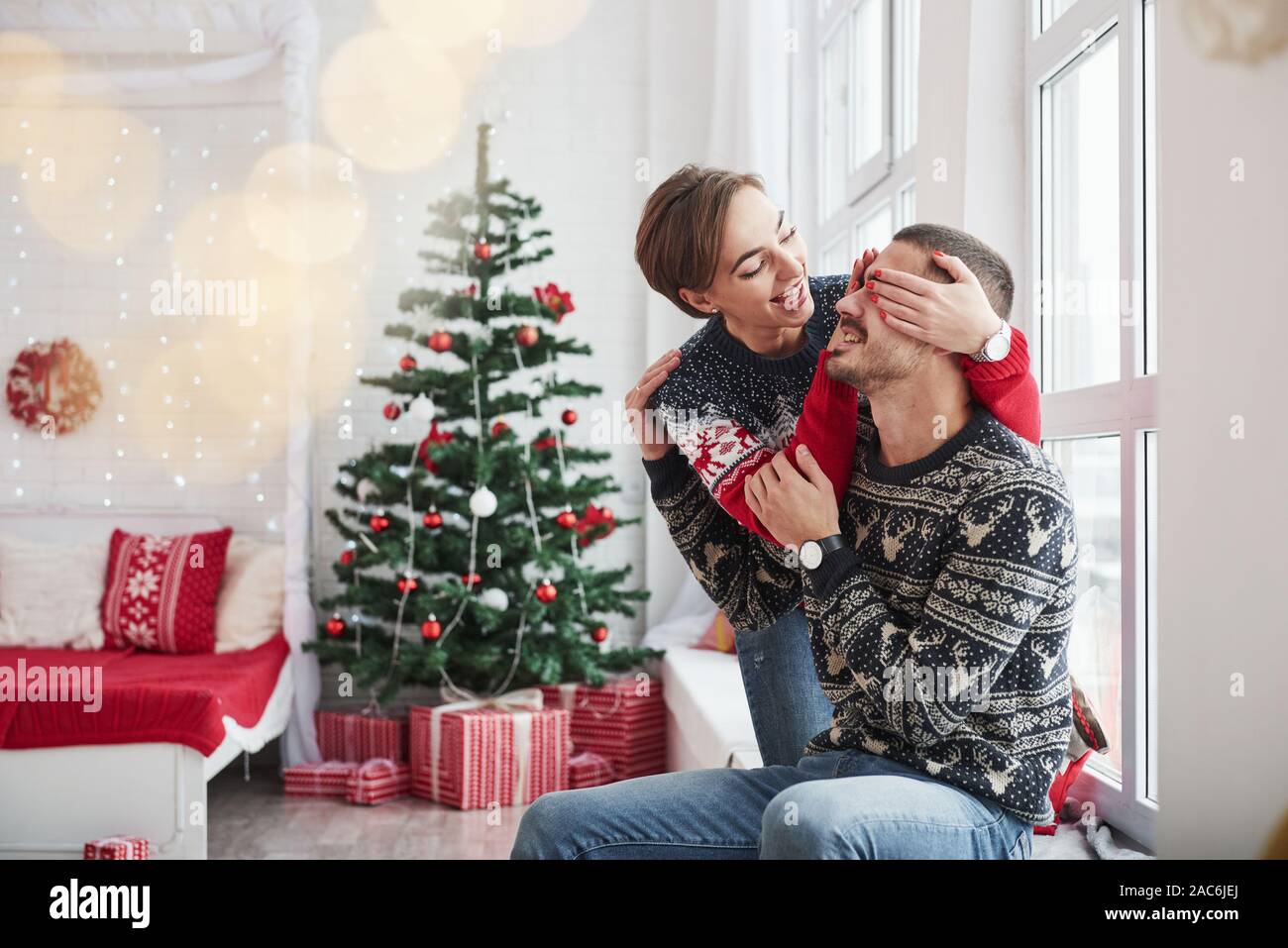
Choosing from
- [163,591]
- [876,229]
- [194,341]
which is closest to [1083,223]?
[876,229]

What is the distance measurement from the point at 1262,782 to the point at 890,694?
0.47 m

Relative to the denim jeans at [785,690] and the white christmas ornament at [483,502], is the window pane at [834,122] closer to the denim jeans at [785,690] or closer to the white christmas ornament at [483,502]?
the white christmas ornament at [483,502]

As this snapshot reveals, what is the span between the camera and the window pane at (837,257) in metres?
3.58

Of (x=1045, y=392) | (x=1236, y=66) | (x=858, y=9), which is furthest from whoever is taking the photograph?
(x=858, y=9)

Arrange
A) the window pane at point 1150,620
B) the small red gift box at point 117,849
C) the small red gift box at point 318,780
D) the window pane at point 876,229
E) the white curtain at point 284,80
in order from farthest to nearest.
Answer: the white curtain at point 284,80 < the small red gift box at point 318,780 < the window pane at point 876,229 < the small red gift box at point 117,849 < the window pane at point 1150,620

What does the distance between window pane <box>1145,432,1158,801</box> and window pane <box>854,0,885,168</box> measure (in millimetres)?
1829

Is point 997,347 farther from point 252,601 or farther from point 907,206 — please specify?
point 252,601

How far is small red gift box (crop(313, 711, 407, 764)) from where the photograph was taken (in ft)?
11.5

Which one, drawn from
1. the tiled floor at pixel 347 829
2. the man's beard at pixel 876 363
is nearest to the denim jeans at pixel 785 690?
the man's beard at pixel 876 363

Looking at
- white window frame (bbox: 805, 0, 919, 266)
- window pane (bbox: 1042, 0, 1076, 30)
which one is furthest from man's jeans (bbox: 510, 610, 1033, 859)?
white window frame (bbox: 805, 0, 919, 266)

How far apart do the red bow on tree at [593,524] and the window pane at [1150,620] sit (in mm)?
1959

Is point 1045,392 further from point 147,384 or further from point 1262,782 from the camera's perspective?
point 147,384

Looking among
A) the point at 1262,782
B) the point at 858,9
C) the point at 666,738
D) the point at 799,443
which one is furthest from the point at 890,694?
the point at 858,9
